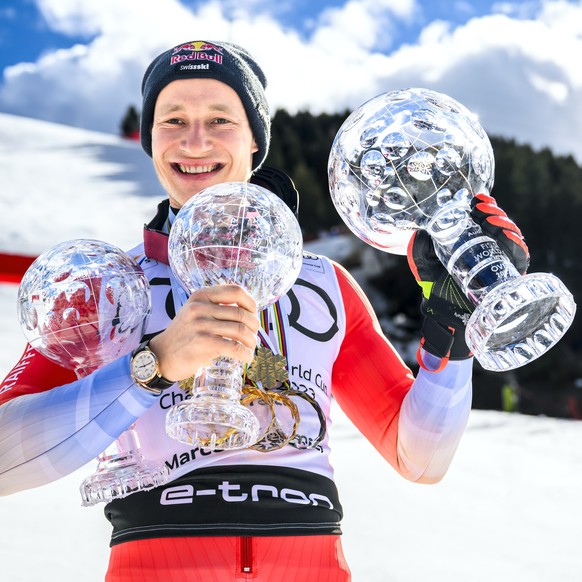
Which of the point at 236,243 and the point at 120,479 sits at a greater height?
the point at 236,243

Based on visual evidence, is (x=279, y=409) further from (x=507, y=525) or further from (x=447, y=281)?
(x=507, y=525)

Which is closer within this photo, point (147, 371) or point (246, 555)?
point (147, 371)

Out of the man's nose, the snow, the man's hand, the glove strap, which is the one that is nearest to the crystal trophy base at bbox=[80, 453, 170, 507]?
the man's hand

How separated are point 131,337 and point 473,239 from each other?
0.63 meters

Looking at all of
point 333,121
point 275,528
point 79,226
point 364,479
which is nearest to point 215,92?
point 275,528

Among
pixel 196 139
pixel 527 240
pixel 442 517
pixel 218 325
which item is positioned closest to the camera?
pixel 218 325

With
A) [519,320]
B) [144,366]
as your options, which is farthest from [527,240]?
[144,366]

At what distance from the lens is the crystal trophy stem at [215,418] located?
1.17m

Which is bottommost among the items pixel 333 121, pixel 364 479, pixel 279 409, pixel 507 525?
pixel 279 409

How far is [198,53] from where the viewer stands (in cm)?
179

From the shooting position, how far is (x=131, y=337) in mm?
1471

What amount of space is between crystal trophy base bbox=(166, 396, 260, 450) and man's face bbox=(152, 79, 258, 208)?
2.19ft

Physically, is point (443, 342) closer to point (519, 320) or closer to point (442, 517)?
point (519, 320)

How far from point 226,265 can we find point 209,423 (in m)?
0.24
